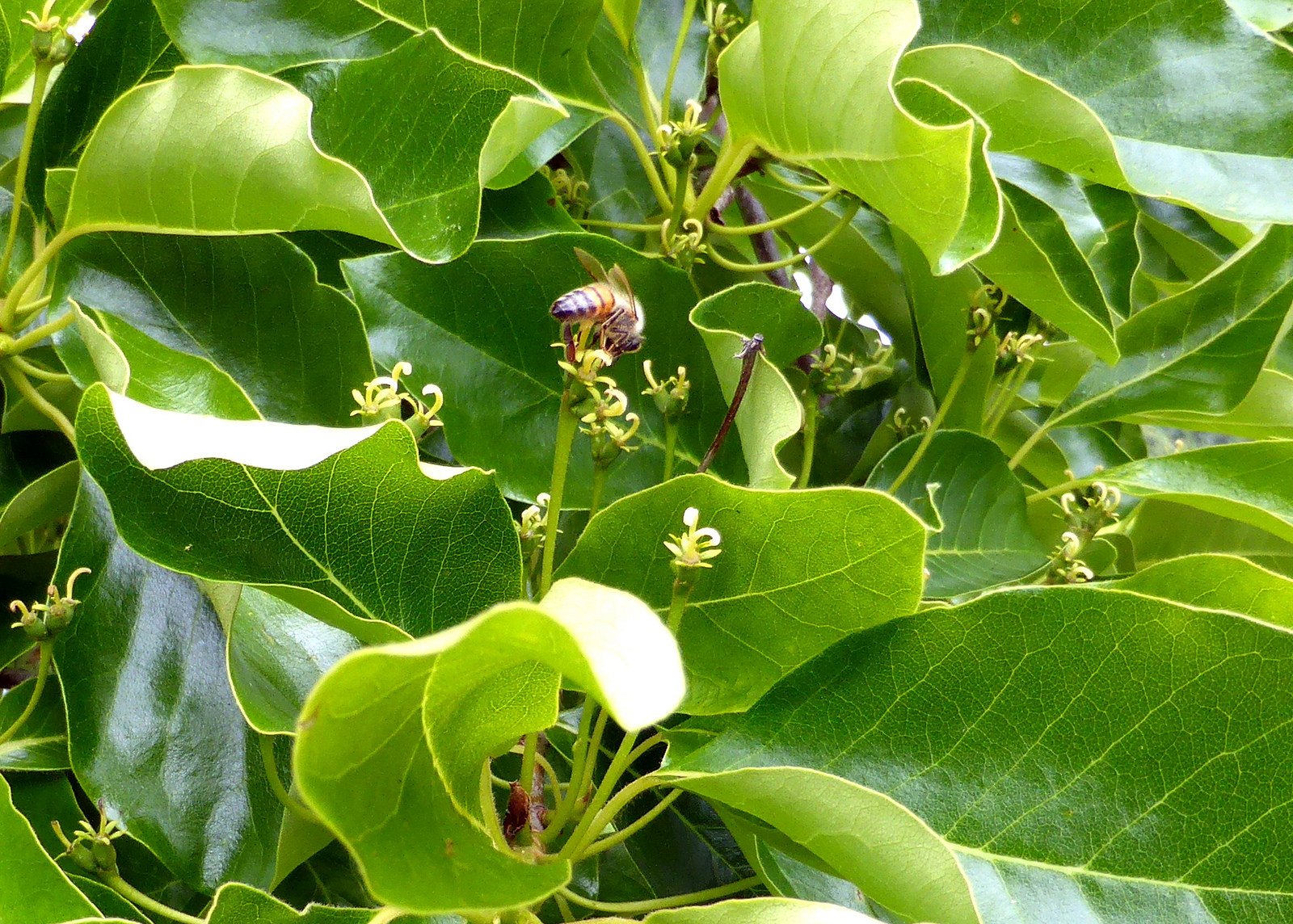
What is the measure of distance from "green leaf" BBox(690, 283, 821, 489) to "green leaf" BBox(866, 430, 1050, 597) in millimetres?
127

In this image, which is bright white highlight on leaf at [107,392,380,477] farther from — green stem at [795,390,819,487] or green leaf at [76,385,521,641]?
green stem at [795,390,819,487]

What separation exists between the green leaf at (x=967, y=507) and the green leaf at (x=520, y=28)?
1.61 ft

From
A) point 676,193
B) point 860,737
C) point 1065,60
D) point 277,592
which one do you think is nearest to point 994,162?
point 1065,60

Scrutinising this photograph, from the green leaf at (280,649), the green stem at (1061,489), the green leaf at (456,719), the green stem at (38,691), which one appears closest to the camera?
the green leaf at (456,719)

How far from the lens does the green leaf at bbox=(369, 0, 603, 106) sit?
1060 millimetres

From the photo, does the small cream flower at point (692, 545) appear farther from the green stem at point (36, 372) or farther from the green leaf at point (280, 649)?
the green stem at point (36, 372)

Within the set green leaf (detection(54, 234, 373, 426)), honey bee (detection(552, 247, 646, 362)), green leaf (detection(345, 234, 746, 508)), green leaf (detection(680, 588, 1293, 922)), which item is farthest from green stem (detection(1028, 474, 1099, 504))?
green leaf (detection(54, 234, 373, 426))

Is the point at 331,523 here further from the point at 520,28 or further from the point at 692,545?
the point at 520,28

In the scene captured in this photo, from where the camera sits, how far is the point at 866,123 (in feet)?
2.67

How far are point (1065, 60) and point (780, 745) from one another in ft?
2.47

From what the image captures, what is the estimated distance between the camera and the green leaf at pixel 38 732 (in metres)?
0.90

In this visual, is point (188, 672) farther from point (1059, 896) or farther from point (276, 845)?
point (1059, 896)

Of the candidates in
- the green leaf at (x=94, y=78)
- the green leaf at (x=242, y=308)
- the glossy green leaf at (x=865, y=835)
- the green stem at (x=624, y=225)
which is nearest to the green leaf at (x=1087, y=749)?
the glossy green leaf at (x=865, y=835)

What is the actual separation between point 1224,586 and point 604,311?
50 centimetres
